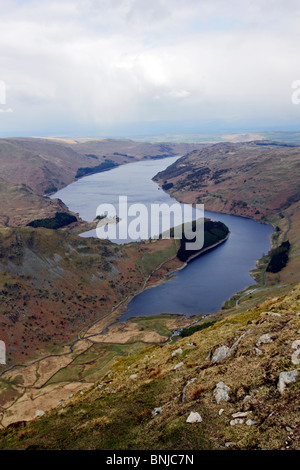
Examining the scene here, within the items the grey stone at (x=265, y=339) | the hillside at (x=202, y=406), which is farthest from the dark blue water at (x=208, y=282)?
the grey stone at (x=265, y=339)

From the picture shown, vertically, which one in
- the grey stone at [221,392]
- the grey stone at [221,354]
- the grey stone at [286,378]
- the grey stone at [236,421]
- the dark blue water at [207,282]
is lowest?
the dark blue water at [207,282]

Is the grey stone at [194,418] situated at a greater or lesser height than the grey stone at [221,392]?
lesser

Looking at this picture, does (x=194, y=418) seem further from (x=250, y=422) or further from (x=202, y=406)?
(x=250, y=422)

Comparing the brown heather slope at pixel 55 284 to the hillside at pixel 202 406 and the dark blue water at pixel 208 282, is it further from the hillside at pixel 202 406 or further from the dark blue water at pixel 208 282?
the hillside at pixel 202 406

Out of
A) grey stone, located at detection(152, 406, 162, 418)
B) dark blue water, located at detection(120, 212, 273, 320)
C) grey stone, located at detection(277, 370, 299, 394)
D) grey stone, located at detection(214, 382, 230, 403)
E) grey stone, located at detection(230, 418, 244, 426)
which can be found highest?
grey stone, located at detection(277, 370, 299, 394)

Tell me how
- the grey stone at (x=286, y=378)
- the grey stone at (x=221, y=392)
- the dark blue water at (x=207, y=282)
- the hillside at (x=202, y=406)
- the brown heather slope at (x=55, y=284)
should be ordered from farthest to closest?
the dark blue water at (x=207, y=282)
the brown heather slope at (x=55, y=284)
the grey stone at (x=221, y=392)
the grey stone at (x=286, y=378)
the hillside at (x=202, y=406)

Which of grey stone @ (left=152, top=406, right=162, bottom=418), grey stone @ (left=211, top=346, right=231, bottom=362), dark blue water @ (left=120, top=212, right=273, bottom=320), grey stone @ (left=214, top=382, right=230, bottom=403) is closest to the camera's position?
grey stone @ (left=214, top=382, right=230, bottom=403)

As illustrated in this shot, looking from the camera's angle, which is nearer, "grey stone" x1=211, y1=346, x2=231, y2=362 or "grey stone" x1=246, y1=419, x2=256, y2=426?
"grey stone" x1=246, y1=419, x2=256, y2=426

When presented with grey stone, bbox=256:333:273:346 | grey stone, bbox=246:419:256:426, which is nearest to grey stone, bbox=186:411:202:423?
grey stone, bbox=246:419:256:426

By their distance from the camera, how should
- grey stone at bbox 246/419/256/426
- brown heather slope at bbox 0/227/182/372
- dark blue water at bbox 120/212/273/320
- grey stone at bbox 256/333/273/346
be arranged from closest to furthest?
grey stone at bbox 246/419/256/426 < grey stone at bbox 256/333/273/346 < brown heather slope at bbox 0/227/182/372 < dark blue water at bbox 120/212/273/320

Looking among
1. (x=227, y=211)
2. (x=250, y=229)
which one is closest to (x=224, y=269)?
(x=250, y=229)

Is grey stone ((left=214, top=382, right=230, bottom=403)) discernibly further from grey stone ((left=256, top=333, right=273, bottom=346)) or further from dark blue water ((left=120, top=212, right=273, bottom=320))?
dark blue water ((left=120, top=212, right=273, bottom=320))
